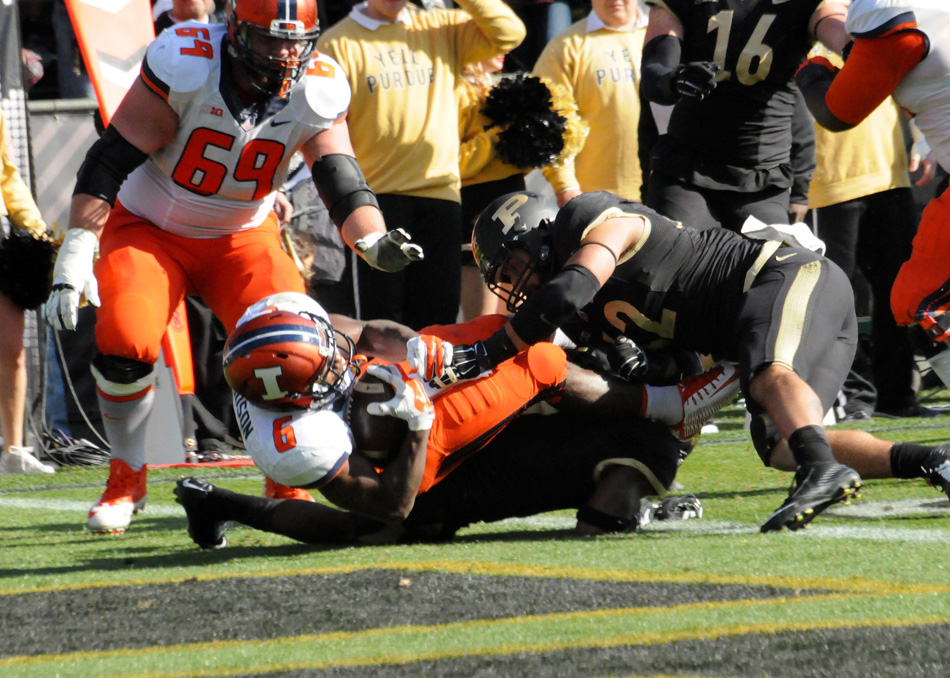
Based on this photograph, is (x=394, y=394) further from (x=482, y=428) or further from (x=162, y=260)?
(x=162, y=260)

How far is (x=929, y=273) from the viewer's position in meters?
4.19

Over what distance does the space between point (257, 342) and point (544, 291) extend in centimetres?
76

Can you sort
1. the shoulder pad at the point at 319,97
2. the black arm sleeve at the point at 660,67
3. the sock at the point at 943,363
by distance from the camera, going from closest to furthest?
1. the sock at the point at 943,363
2. the shoulder pad at the point at 319,97
3. the black arm sleeve at the point at 660,67

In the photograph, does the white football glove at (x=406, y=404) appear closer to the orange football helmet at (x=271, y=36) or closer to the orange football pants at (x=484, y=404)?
the orange football pants at (x=484, y=404)

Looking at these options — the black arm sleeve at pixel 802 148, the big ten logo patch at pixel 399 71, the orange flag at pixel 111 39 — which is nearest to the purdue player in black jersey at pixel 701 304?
the black arm sleeve at pixel 802 148

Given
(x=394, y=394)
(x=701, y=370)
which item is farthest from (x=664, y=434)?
(x=394, y=394)

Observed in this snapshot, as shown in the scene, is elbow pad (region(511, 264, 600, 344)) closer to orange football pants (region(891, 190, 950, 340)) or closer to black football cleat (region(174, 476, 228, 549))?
black football cleat (region(174, 476, 228, 549))

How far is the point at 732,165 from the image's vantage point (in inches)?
200

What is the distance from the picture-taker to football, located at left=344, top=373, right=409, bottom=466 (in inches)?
139

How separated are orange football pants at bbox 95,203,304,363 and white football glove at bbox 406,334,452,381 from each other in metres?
0.91

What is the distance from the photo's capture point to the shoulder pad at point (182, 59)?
4207 mm

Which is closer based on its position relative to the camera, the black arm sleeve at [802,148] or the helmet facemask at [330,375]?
the helmet facemask at [330,375]

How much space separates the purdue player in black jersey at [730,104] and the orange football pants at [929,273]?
0.91 metres

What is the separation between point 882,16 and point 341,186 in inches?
69.2
